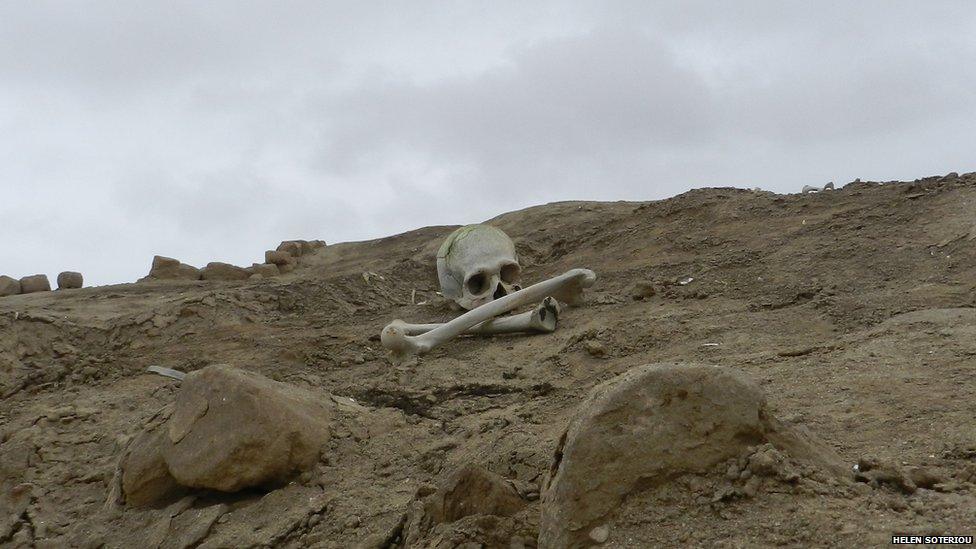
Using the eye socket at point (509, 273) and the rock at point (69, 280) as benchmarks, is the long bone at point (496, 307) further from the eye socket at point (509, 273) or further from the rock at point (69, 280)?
the rock at point (69, 280)

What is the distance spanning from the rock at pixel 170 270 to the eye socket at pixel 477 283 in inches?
151

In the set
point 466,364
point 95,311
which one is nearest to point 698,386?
point 466,364

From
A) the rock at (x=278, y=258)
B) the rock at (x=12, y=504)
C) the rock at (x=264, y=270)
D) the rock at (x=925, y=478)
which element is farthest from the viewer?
the rock at (x=278, y=258)

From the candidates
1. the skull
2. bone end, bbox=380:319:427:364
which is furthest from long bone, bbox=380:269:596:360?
the skull

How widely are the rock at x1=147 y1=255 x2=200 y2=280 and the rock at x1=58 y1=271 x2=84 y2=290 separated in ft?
2.30

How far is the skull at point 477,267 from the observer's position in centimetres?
847

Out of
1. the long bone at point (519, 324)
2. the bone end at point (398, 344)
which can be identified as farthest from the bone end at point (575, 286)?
the bone end at point (398, 344)

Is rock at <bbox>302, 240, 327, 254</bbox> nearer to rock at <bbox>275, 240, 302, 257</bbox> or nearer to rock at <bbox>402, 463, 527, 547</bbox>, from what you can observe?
rock at <bbox>275, 240, 302, 257</bbox>

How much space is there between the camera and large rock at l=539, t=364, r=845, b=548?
10.3 feet

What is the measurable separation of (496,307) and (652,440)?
454 cm

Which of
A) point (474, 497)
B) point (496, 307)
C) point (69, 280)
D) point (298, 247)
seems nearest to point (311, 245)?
point (298, 247)

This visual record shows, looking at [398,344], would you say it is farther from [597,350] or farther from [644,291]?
[644,291]

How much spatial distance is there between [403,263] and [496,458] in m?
6.45

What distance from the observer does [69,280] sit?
10805mm
